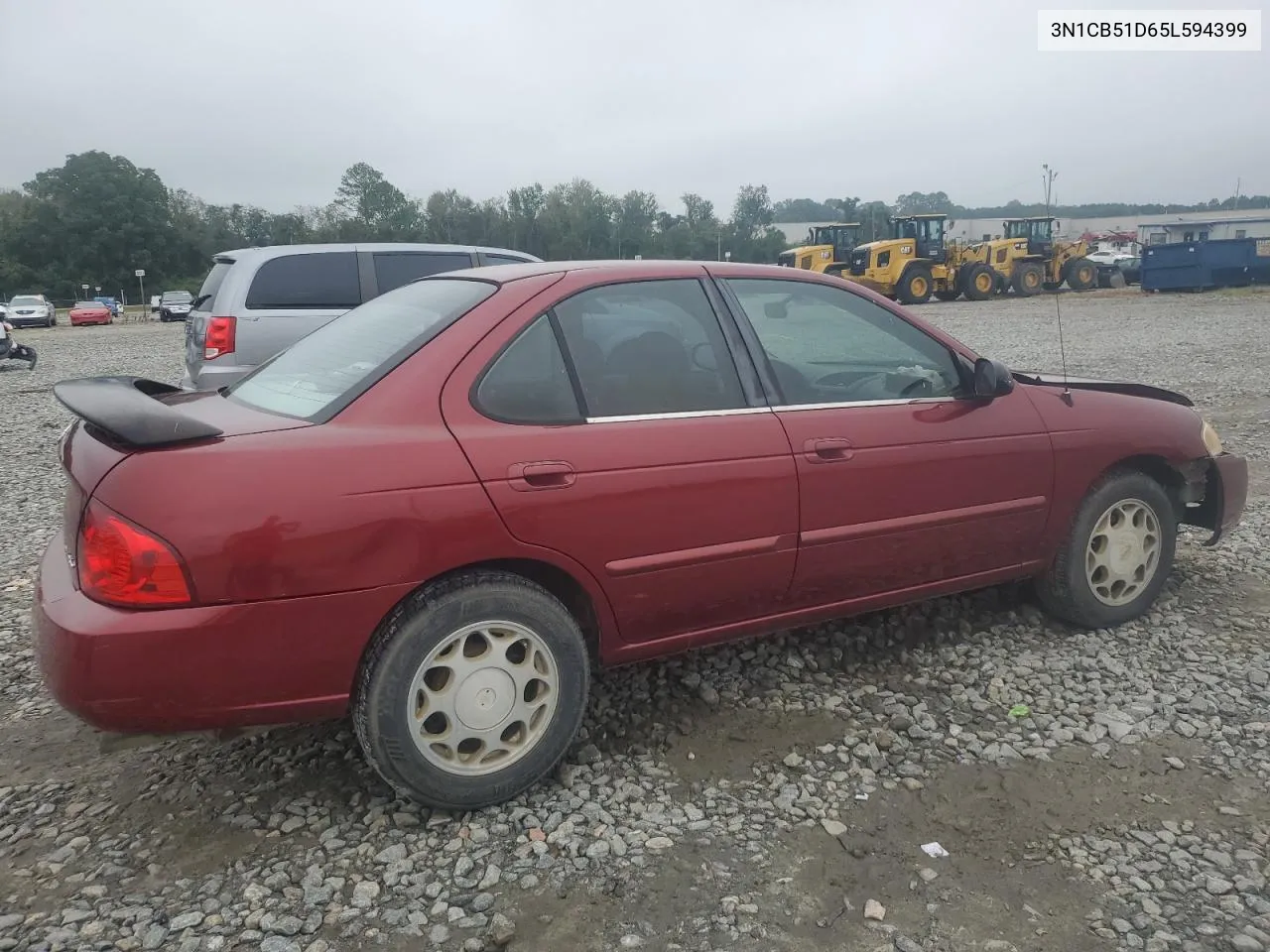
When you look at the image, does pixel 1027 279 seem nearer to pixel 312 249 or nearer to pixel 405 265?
pixel 405 265

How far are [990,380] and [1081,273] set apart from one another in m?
33.9

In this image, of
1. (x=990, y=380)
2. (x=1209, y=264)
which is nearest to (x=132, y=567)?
(x=990, y=380)

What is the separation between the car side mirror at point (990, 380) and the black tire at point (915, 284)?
88.7ft

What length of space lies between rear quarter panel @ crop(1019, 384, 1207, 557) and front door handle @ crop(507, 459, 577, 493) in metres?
2.06

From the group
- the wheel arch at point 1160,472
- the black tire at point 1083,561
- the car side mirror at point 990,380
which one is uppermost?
the car side mirror at point 990,380

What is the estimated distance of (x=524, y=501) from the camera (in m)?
2.67

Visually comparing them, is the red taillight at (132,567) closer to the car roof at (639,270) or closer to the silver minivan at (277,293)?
the car roof at (639,270)

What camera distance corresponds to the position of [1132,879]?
2445mm

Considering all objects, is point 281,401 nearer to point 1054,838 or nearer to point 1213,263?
point 1054,838

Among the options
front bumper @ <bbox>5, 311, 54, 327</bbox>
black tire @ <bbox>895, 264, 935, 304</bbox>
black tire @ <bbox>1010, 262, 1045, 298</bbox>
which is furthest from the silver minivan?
front bumper @ <bbox>5, 311, 54, 327</bbox>

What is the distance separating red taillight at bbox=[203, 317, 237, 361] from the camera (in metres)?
7.40

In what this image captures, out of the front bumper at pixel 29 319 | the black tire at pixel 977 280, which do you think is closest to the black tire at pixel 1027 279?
the black tire at pixel 977 280

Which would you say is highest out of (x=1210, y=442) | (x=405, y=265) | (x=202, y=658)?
(x=405, y=265)

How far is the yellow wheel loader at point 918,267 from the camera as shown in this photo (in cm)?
2934
